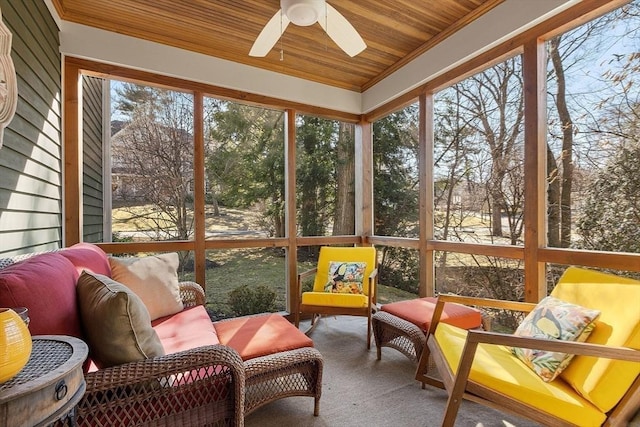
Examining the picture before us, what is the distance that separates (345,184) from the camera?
4199 millimetres

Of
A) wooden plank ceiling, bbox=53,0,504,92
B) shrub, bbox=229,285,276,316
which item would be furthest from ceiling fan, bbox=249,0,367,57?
shrub, bbox=229,285,276,316

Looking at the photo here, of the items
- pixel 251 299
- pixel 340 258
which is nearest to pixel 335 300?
pixel 340 258

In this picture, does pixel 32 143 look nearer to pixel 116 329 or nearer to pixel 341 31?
pixel 116 329

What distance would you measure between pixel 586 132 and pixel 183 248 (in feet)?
11.3

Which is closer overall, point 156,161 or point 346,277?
point 156,161

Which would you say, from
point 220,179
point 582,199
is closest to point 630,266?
point 582,199

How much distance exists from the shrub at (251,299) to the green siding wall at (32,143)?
1663mm

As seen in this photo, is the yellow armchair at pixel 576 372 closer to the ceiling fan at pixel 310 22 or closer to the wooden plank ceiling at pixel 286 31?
the ceiling fan at pixel 310 22

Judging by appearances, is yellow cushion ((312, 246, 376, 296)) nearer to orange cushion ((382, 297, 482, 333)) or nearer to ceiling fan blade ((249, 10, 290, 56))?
orange cushion ((382, 297, 482, 333))

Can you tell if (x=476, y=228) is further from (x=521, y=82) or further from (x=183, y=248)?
(x=183, y=248)

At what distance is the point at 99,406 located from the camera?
111cm

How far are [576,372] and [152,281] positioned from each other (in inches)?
99.6

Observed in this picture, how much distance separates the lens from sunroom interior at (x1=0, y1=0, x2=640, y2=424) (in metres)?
2.03

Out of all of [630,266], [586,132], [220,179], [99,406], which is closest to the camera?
[99,406]
